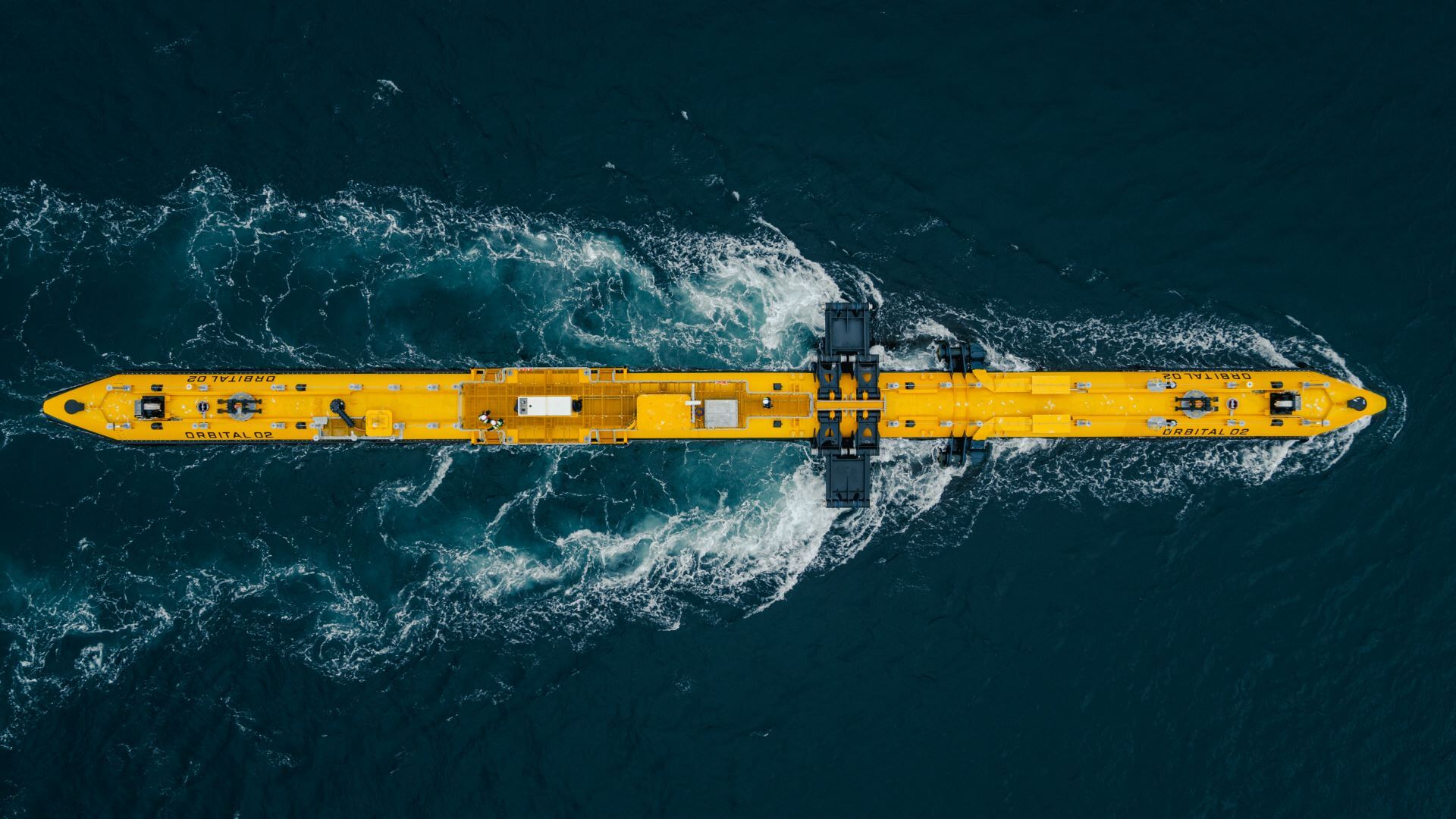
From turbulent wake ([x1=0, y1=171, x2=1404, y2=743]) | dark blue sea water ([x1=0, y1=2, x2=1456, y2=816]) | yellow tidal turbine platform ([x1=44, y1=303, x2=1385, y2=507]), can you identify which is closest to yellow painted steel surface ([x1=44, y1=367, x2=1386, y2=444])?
yellow tidal turbine platform ([x1=44, y1=303, x2=1385, y2=507])

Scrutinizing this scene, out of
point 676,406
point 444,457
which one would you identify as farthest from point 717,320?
point 444,457

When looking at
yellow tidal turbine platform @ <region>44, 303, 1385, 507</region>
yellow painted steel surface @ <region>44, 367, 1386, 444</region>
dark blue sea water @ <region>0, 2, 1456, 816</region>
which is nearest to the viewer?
dark blue sea water @ <region>0, 2, 1456, 816</region>

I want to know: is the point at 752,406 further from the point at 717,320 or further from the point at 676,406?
the point at 717,320

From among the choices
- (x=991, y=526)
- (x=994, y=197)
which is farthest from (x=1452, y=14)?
(x=991, y=526)

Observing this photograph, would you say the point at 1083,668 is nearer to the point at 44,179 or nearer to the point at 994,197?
the point at 994,197

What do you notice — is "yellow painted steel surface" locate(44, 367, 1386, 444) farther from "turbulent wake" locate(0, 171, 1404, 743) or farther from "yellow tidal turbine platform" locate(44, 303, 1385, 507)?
"turbulent wake" locate(0, 171, 1404, 743)

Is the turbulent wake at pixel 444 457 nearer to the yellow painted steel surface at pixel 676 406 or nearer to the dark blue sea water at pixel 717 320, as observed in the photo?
the dark blue sea water at pixel 717 320

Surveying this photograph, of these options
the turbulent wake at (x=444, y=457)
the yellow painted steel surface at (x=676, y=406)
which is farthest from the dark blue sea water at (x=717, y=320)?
the yellow painted steel surface at (x=676, y=406)
